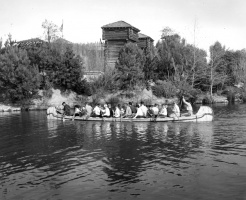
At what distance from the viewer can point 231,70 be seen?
219 feet

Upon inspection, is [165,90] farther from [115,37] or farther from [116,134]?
[116,134]

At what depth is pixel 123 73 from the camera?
2137 inches

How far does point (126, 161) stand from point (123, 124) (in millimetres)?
12085

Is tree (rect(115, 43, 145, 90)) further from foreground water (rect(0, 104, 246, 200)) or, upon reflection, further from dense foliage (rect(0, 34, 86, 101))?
foreground water (rect(0, 104, 246, 200))

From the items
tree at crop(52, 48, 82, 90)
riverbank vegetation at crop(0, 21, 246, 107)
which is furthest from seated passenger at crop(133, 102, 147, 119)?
Answer: tree at crop(52, 48, 82, 90)

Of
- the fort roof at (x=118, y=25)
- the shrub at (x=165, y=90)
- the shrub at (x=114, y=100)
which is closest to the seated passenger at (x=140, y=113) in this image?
the shrub at (x=114, y=100)

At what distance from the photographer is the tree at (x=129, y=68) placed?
53.8 metres

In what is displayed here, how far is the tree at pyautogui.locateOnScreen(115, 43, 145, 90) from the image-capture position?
2116 inches

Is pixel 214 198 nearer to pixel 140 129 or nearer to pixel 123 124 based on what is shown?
pixel 140 129

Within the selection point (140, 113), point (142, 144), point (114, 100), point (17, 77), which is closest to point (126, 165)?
point (142, 144)

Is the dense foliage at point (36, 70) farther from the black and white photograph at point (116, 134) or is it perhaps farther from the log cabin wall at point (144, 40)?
the log cabin wall at point (144, 40)

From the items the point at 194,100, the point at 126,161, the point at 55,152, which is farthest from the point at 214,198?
the point at 194,100

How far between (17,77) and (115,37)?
21.0m

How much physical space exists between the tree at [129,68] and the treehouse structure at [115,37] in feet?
18.9
